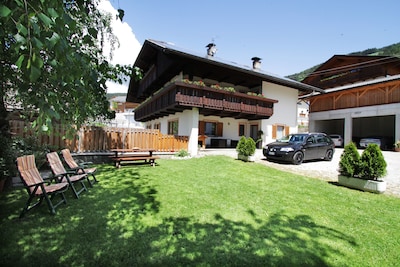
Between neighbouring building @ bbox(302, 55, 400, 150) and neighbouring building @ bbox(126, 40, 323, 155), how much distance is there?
6730mm

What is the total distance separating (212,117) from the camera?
18219 mm

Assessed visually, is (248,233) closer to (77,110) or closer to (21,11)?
(77,110)

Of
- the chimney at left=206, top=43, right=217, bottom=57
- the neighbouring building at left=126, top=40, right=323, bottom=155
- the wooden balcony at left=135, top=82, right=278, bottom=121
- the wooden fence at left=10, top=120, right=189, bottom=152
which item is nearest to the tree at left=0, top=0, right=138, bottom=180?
the wooden fence at left=10, top=120, right=189, bottom=152

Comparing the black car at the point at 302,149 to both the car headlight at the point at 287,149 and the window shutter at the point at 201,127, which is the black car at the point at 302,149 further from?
the window shutter at the point at 201,127

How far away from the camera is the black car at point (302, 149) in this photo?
10166mm

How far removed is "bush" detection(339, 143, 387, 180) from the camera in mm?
5617

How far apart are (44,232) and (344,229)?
5033 mm

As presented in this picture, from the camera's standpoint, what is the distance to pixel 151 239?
3109 mm

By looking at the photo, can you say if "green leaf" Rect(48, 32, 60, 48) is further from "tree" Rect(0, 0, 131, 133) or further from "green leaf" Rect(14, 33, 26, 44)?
"green leaf" Rect(14, 33, 26, 44)

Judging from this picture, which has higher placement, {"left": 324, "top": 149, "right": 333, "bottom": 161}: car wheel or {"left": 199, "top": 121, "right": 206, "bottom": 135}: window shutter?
{"left": 199, "top": 121, "right": 206, "bottom": 135}: window shutter

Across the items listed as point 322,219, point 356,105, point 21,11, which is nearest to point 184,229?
point 322,219

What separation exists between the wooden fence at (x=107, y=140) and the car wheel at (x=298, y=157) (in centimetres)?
639

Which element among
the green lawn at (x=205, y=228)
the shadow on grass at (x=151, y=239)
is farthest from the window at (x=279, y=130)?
the shadow on grass at (x=151, y=239)

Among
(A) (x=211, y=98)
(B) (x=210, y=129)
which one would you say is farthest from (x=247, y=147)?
(B) (x=210, y=129)
